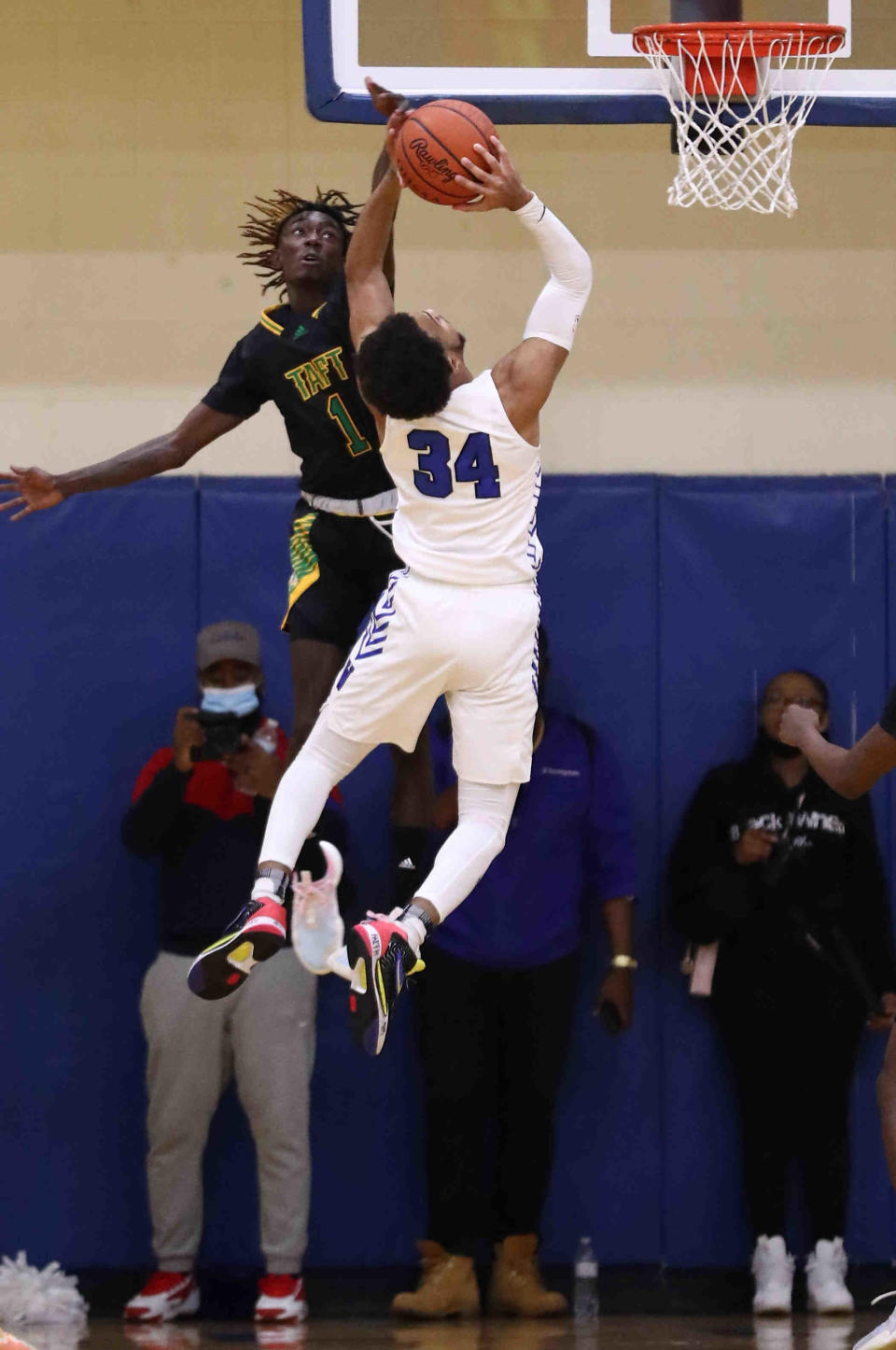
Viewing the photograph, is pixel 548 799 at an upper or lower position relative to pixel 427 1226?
upper

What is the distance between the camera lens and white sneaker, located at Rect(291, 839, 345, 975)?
5.88 m

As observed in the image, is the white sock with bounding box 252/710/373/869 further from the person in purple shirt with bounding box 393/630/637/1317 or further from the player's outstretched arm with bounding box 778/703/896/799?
the person in purple shirt with bounding box 393/630/637/1317

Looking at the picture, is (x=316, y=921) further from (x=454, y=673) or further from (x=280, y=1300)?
(x=280, y=1300)

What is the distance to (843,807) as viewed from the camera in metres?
8.02

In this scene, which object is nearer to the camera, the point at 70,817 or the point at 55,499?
the point at 55,499

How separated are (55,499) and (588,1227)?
3650mm

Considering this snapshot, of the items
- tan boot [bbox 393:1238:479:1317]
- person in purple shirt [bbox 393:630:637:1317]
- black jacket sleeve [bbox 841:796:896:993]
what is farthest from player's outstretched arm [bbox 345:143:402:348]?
tan boot [bbox 393:1238:479:1317]

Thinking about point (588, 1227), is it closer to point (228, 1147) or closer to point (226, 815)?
point (228, 1147)

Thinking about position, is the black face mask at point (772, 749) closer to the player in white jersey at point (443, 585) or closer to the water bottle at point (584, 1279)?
the water bottle at point (584, 1279)

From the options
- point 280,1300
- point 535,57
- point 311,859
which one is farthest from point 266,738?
point 535,57

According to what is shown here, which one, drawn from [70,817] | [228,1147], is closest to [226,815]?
[70,817]

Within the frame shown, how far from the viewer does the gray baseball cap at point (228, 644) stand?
7453 millimetres

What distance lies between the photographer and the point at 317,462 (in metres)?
6.39

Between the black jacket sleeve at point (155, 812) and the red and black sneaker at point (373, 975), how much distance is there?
7.25ft
